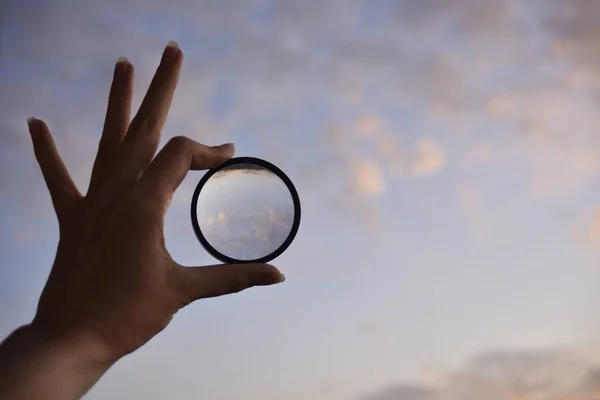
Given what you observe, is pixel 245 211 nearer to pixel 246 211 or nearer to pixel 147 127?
pixel 246 211

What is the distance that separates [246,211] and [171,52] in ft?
5.99

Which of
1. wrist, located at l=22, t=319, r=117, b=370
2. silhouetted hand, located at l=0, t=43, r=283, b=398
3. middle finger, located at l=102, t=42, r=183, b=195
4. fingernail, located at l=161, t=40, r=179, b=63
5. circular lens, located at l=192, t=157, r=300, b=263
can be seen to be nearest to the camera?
wrist, located at l=22, t=319, r=117, b=370

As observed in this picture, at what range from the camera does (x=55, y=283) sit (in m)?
3.43

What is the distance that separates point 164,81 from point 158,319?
1.82 metres

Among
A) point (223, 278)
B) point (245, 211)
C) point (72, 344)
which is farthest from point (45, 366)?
point (245, 211)

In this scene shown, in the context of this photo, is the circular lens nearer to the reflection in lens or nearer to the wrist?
the reflection in lens

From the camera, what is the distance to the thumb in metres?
3.74

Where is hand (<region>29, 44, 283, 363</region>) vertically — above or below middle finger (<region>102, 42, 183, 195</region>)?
below

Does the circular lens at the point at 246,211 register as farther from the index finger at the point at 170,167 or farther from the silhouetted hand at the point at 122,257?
the index finger at the point at 170,167

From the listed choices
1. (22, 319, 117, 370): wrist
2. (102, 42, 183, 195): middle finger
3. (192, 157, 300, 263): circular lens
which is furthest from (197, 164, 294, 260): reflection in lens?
(22, 319, 117, 370): wrist

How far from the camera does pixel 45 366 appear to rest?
294 centimetres

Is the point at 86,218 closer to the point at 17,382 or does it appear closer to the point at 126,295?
the point at 126,295

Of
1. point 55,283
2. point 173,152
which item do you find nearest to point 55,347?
point 55,283

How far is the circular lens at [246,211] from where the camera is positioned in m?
5.64
